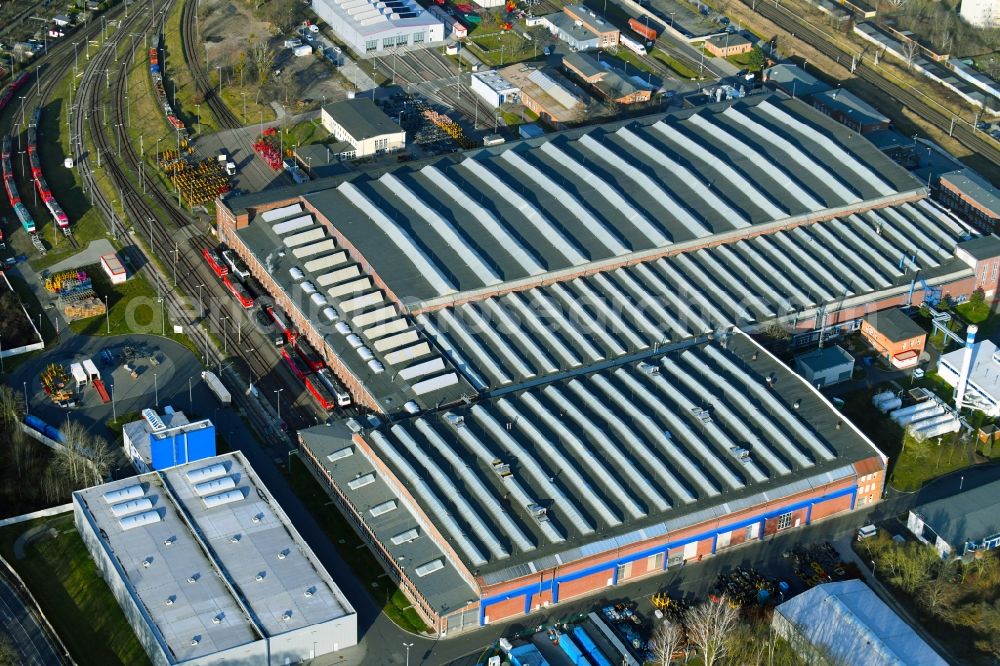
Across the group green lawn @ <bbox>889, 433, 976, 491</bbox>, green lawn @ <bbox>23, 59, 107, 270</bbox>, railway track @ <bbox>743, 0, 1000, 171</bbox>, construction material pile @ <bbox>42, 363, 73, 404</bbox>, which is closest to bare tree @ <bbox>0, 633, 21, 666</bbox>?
construction material pile @ <bbox>42, 363, 73, 404</bbox>

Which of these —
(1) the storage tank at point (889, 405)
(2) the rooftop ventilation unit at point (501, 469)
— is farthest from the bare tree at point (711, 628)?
(1) the storage tank at point (889, 405)

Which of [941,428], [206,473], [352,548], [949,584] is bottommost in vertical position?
[352,548]

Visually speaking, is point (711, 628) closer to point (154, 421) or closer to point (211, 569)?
point (211, 569)

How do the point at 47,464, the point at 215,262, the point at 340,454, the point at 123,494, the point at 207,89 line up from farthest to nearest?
the point at 207,89
the point at 215,262
the point at 47,464
the point at 340,454
the point at 123,494

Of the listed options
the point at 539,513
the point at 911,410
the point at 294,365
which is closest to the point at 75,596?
the point at 294,365

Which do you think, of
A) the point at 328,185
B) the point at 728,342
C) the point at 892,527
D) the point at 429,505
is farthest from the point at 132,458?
the point at 892,527

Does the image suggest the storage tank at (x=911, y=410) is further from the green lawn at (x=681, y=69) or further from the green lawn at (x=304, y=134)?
the green lawn at (x=304, y=134)
